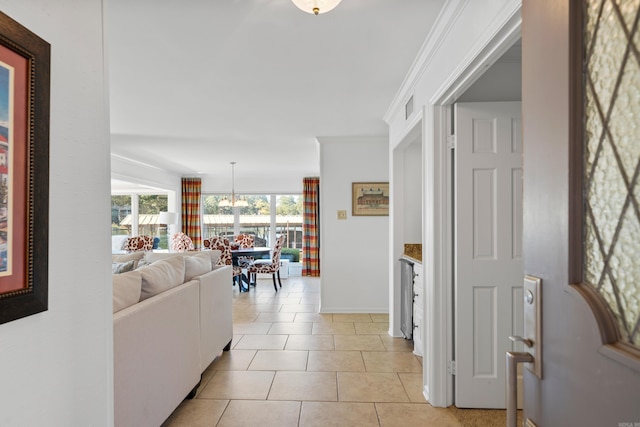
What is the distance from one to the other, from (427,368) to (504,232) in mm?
1101

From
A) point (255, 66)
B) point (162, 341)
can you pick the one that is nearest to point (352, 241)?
point (255, 66)

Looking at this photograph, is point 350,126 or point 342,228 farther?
point 342,228

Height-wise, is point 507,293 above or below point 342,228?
below

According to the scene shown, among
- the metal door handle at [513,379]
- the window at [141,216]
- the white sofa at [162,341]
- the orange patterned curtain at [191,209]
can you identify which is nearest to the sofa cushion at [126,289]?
the white sofa at [162,341]

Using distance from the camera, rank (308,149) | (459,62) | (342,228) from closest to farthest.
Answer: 1. (459,62)
2. (342,228)
3. (308,149)

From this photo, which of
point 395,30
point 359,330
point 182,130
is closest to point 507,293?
point 395,30

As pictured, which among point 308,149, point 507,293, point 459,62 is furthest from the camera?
point 308,149

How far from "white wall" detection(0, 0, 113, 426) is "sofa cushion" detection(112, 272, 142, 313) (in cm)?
59

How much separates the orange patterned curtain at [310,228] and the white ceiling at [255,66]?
12.7 ft

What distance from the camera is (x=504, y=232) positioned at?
241 centimetres

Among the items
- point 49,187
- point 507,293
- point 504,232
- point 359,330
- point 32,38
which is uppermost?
point 32,38

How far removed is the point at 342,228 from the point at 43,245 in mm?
4270

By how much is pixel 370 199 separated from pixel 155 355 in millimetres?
3618

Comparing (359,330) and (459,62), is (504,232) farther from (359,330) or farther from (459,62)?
(359,330)
